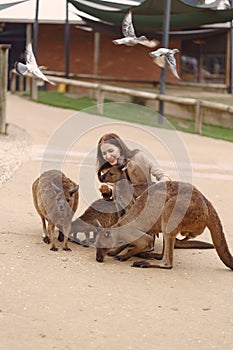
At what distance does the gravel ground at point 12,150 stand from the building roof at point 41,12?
21.8 ft

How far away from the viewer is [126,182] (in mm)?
4473

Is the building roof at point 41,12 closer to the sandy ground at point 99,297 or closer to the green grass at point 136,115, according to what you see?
the green grass at point 136,115

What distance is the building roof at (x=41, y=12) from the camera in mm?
16797

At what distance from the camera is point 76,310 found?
3.41m

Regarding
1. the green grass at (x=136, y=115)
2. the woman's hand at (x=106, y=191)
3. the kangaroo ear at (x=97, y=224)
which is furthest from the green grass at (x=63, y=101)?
the kangaroo ear at (x=97, y=224)

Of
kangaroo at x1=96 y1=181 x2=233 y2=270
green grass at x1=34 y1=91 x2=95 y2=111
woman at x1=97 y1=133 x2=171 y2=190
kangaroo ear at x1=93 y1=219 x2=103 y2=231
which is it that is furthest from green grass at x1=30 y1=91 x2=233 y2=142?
kangaroo at x1=96 y1=181 x2=233 y2=270

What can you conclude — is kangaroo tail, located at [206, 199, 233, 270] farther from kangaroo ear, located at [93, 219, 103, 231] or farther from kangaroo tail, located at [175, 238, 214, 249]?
kangaroo ear, located at [93, 219, 103, 231]

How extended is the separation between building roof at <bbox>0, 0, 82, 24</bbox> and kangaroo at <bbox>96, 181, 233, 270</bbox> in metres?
12.8

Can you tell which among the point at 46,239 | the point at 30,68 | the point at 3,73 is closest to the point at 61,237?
the point at 46,239

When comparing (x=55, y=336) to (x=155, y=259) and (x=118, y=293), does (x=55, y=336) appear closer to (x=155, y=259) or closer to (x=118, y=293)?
(x=118, y=293)

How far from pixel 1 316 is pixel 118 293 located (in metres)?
0.72

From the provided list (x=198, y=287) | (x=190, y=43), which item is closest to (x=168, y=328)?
(x=198, y=287)

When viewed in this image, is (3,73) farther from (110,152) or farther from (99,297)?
(99,297)

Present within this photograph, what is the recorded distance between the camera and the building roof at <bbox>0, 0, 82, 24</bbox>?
16.8 m
